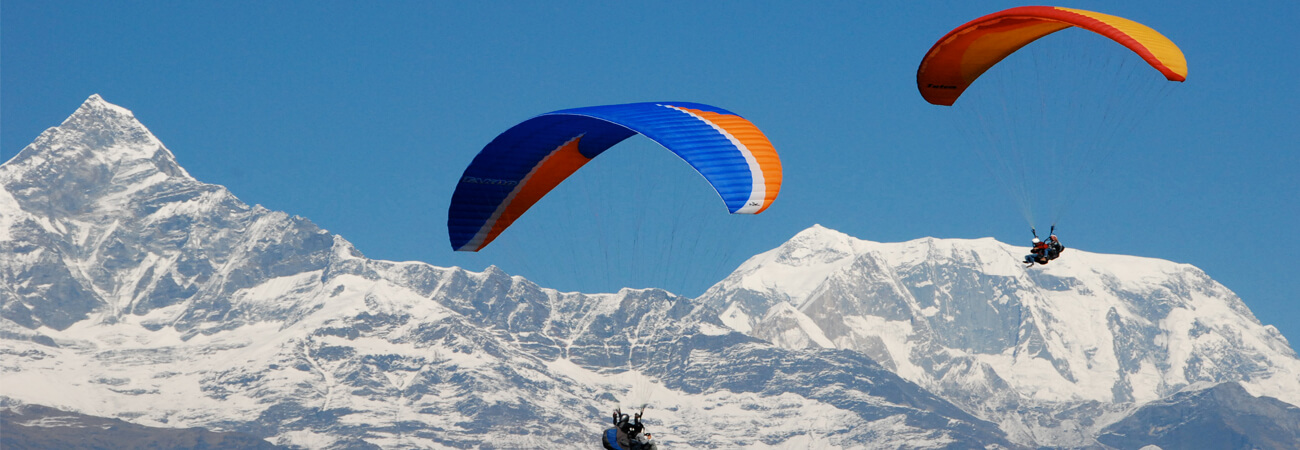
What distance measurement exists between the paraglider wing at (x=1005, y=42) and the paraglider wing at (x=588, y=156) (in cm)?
745

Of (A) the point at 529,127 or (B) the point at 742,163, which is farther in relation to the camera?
(A) the point at 529,127

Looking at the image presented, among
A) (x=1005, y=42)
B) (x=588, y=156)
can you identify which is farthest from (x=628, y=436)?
(x=1005, y=42)

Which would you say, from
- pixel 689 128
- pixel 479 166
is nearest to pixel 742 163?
pixel 689 128

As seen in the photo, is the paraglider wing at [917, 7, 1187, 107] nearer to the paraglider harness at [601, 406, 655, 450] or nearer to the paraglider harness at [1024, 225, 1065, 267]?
the paraglider harness at [1024, 225, 1065, 267]

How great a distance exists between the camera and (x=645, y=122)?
1677 inches

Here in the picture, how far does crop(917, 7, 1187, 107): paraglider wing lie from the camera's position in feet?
138

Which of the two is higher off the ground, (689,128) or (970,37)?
(970,37)

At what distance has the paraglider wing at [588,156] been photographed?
4069 centimetres

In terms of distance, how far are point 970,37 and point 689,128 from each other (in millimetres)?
10136

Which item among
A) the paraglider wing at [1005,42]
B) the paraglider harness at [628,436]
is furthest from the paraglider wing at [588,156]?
the paraglider wing at [1005,42]

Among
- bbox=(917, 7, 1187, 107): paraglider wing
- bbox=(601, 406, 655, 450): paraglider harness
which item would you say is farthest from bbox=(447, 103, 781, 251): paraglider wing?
bbox=(917, 7, 1187, 107): paraglider wing

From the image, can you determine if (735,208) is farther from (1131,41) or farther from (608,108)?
(1131,41)

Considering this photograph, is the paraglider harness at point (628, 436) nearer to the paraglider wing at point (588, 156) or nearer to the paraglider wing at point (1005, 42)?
the paraglider wing at point (588, 156)

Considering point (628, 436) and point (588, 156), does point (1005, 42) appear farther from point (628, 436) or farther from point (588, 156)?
point (628, 436)
